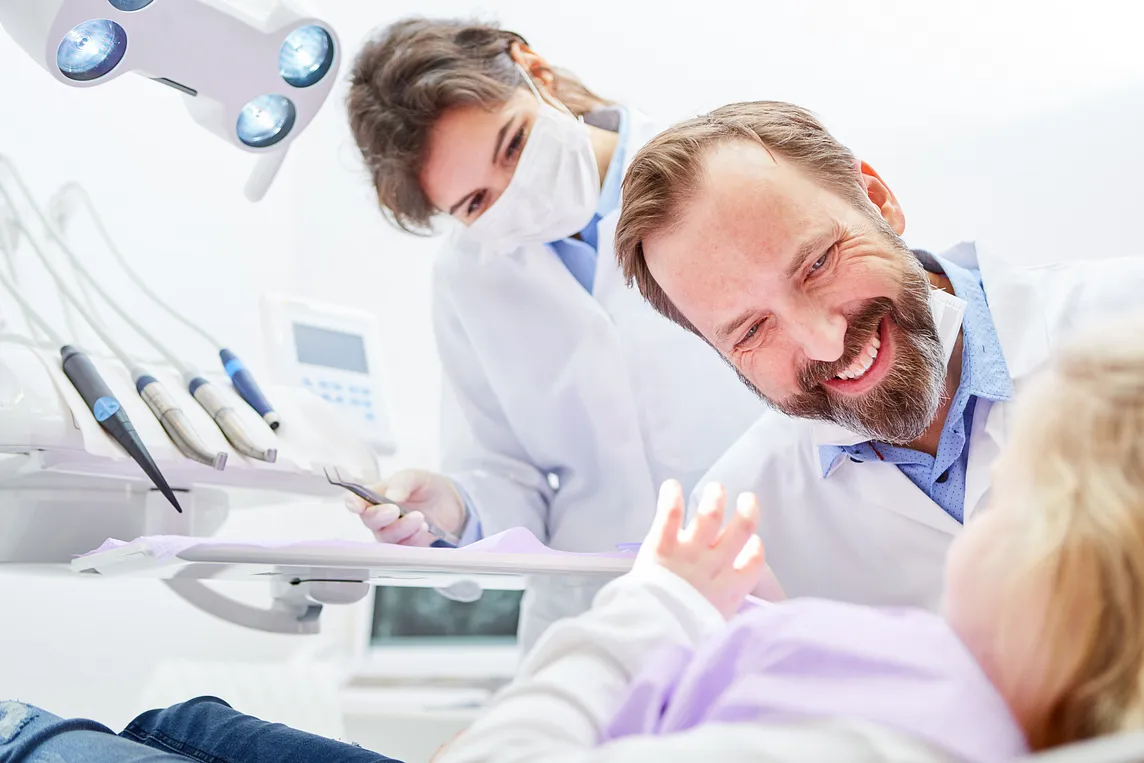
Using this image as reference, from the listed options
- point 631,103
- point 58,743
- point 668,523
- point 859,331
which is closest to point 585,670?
point 668,523

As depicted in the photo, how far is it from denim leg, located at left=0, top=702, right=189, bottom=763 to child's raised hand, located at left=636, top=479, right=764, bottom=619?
1.44 feet

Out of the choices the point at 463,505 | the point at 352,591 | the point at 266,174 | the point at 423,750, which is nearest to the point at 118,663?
the point at 423,750

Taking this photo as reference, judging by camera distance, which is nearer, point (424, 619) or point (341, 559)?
point (341, 559)

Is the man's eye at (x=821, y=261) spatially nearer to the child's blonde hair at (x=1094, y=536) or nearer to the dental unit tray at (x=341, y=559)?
the dental unit tray at (x=341, y=559)

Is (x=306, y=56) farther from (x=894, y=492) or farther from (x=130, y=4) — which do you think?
(x=894, y=492)

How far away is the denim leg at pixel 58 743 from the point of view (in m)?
0.81

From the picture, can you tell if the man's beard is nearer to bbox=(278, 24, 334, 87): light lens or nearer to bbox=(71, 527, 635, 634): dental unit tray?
bbox=(71, 527, 635, 634): dental unit tray

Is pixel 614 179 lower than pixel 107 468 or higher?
higher

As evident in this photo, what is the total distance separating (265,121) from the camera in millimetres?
1259

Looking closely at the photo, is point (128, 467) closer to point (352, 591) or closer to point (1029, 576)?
point (352, 591)

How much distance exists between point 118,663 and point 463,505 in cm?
72

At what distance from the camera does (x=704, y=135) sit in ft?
4.06

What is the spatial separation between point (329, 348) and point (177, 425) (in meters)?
0.68

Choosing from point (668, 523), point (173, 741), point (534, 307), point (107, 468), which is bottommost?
point (173, 741)
